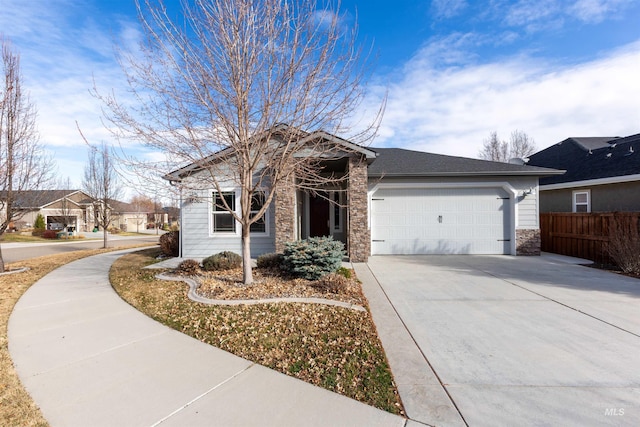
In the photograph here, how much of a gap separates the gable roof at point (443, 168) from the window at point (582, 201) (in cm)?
340

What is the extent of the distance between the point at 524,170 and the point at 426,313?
863 centimetres

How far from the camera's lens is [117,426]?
94.9 inches

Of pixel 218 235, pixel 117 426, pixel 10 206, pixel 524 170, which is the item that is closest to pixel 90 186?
pixel 10 206

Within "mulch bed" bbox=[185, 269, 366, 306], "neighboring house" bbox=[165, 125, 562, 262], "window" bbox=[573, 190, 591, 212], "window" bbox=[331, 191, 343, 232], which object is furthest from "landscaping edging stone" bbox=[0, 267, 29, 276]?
"window" bbox=[573, 190, 591, 212]

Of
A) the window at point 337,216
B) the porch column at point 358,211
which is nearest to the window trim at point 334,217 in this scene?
the window at point 337,216

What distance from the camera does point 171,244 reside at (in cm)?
1191

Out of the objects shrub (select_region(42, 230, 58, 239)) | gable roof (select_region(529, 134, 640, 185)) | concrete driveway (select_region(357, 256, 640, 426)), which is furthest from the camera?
shrub (select_region(42, 230, 58, 239))

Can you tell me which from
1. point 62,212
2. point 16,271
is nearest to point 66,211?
→ point 62,212

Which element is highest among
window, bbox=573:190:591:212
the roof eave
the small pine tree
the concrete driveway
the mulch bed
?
the roof eave

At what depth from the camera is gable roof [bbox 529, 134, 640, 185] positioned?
1184 cm

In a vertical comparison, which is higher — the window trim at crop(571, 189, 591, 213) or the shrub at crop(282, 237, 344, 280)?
the window trim at crop(571, 189, 591, 213)

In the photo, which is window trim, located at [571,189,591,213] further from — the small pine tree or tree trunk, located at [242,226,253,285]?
the small pine tree

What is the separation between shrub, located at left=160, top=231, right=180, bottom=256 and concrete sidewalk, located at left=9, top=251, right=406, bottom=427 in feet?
23.4

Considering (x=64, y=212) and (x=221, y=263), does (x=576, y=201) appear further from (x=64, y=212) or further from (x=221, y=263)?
(x=64, y=212)
